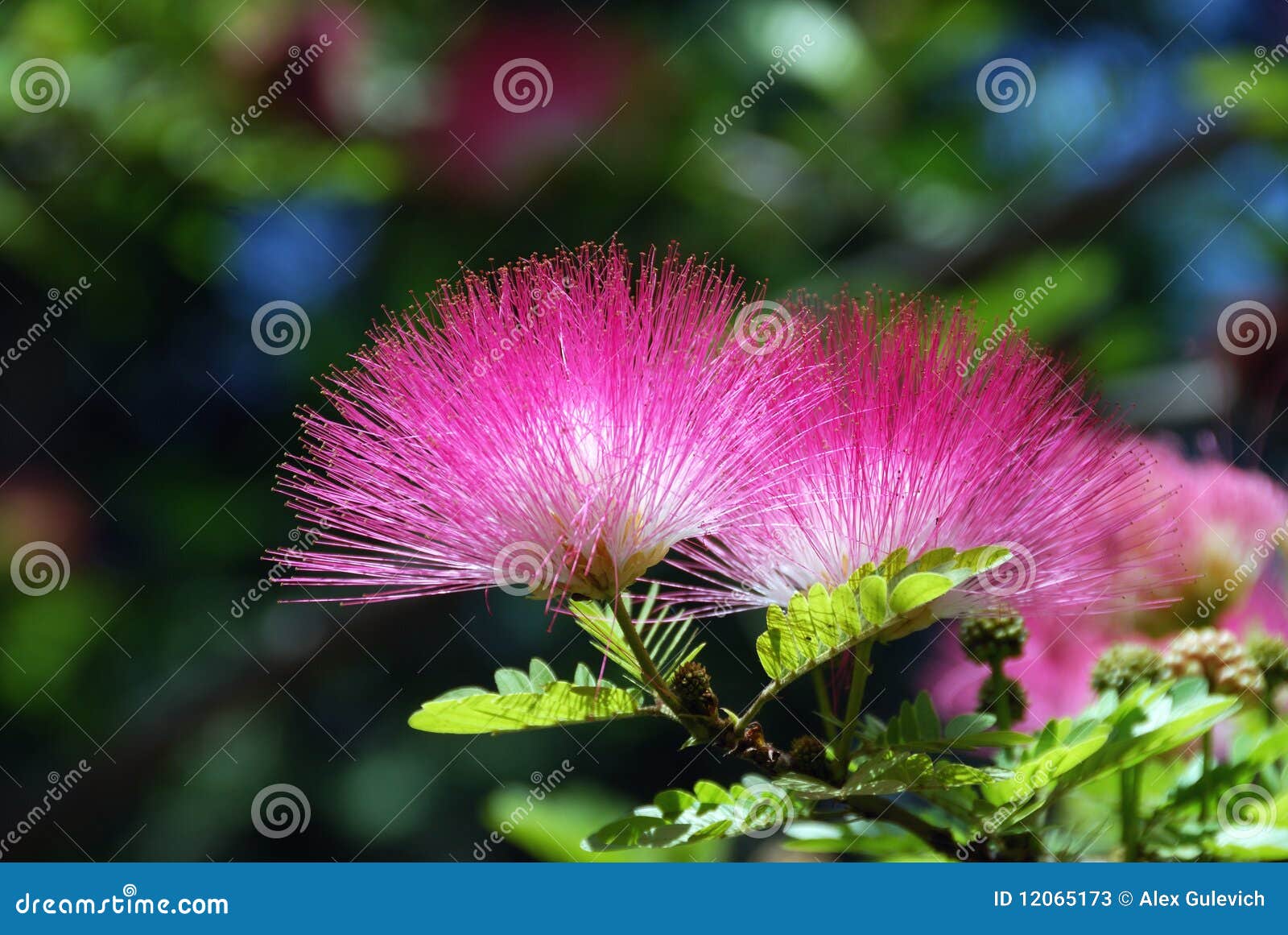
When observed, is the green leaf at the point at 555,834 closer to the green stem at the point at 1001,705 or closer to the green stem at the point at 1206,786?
the green stem at the point at 1001,705

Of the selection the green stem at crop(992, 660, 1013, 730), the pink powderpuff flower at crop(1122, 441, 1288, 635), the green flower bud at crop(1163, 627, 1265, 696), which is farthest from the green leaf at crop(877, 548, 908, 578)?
the pink powderpuff flower at crop(1122, 441, 1288, 635)

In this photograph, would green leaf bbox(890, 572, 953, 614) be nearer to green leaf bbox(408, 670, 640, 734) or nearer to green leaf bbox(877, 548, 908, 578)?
green leaf bbox(877, 548, 908, 578)

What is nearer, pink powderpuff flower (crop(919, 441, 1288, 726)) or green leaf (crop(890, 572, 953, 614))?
green leaf (crop(890, 572, 953, 614))

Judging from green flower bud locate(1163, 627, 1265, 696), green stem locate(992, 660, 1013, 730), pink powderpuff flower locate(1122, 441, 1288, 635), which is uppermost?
pink powderpuff flower locate(1122, 441, 1288, 635)

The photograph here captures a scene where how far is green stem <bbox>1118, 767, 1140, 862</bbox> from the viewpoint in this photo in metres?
1.03

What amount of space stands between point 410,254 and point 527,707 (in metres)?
2.07

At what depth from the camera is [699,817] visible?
884mm

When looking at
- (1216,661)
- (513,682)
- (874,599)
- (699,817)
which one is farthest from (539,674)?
(1216,661)

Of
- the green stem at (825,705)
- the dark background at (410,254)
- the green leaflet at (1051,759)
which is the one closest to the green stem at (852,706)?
the green stem at (825,705)

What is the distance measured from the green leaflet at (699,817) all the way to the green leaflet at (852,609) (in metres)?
0.09

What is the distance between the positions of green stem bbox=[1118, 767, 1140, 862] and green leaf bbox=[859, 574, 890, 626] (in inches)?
12.7

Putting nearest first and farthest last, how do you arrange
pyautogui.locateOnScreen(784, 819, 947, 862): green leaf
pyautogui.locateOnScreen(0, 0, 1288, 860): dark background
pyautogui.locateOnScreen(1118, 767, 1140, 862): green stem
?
pyautogui.locateOnScreen(1118, 767, 1140, 862): green stem < pyautogui.locateOnScreen(784, 819, 947, 862): green leaf < pyautogui.locateOnScreen(0, 0, 1288, 860): dark background

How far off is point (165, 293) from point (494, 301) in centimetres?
214

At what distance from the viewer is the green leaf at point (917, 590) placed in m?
0.81
